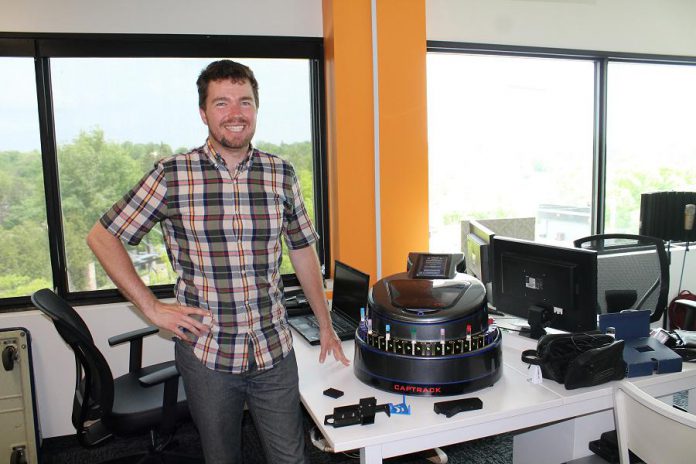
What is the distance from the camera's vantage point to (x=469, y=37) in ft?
11.7

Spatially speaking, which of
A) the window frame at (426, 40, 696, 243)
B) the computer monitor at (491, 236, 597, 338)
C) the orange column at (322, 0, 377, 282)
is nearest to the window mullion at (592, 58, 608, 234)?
the window frame at (426, 40, 696, 243)

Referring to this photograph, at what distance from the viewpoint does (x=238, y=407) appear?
1699mm

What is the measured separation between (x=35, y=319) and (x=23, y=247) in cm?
42

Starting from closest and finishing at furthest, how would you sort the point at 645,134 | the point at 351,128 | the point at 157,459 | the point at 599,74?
the point at 157,459, the point at 351,128, the point at 599,74, the point at 645,134

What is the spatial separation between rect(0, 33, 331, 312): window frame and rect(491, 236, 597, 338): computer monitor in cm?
152

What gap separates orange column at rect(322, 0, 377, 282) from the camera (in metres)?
3.17

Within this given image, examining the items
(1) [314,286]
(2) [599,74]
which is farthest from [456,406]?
(2) [599,74]

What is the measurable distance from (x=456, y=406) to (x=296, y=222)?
2.57 feet

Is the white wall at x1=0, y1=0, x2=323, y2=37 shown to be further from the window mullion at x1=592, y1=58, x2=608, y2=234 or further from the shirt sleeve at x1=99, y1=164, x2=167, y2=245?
the window mullion at x1=592, y1=58, x2=608, y2=234

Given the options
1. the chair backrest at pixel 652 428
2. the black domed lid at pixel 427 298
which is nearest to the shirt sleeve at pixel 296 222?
the black domed lid at pixel 427 298

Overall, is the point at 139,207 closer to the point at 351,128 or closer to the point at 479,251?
the point at 479,251

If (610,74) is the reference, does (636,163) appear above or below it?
below

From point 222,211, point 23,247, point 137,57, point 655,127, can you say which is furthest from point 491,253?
point 655,127

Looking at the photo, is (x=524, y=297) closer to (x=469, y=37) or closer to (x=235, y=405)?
(x=235, y=405)
